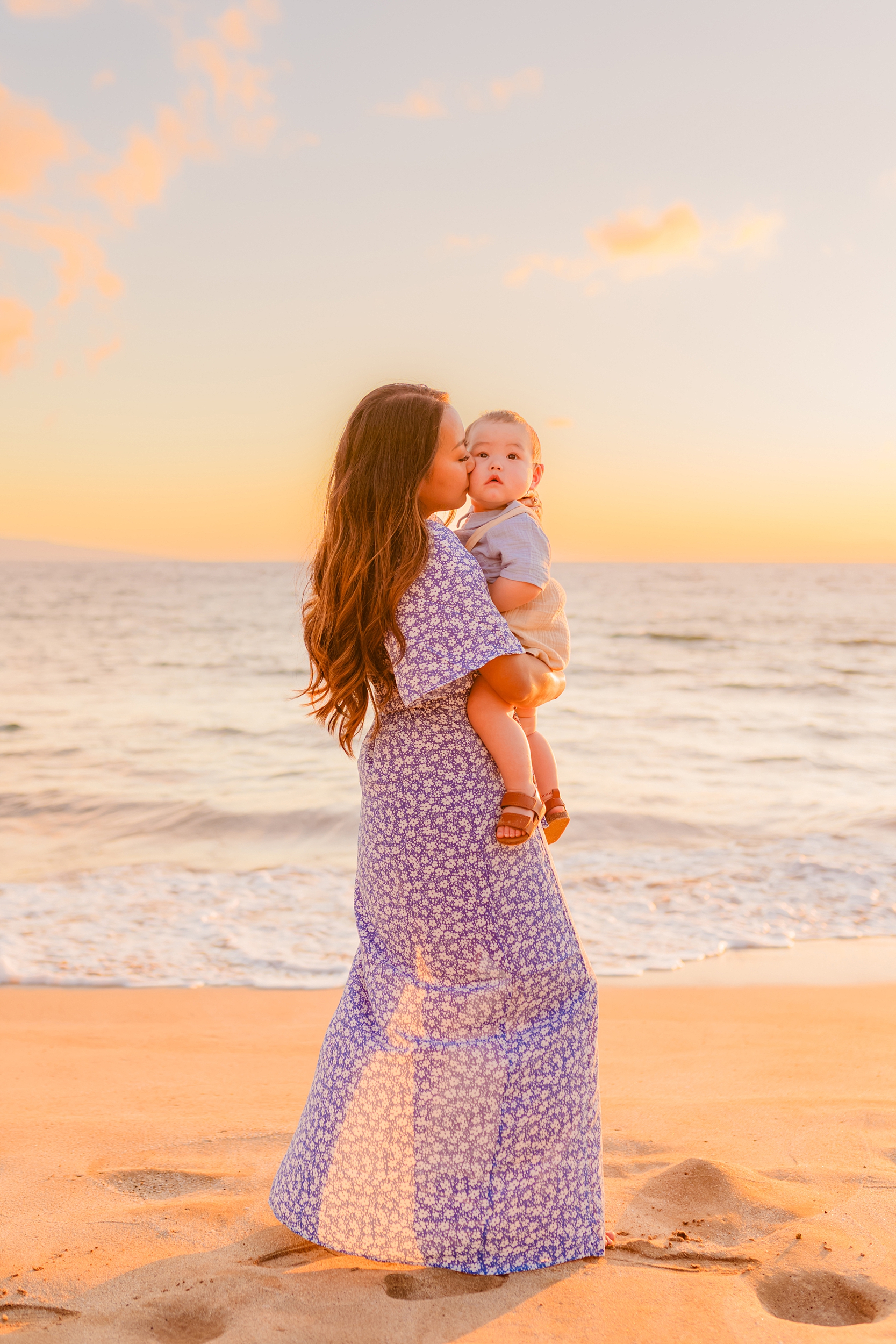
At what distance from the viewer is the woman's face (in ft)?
7.73

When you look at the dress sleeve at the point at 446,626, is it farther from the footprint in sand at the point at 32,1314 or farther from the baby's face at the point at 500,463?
the footprint in sand at the point at 32,1314

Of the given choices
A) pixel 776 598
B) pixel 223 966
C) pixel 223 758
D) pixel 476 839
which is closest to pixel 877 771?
pixel 223 758

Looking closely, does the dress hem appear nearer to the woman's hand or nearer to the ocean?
the woman's hand

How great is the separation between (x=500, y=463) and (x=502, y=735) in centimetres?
70

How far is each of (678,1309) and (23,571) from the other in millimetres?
79785

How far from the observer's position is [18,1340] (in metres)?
2.13

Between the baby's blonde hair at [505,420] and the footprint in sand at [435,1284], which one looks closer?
the footprint in sand at [435,1284]

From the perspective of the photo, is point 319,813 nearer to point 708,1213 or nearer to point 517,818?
point 708,1213

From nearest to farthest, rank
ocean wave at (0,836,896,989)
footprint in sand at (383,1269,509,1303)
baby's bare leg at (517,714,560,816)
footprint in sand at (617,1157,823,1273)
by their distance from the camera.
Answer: footprint in sand at (383,1269,509,1303)
footprint in sand at (617,1157,823,1273)
baby's bare leg at (517,714,560,816)
ocean wave at (0,836,896,989)

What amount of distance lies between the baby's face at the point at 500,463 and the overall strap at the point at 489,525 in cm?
4

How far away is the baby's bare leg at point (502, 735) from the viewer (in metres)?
2.34

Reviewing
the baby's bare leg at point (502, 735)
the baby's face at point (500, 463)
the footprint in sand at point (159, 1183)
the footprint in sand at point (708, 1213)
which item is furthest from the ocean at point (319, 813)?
the footprint in sand at point (708, 1213)

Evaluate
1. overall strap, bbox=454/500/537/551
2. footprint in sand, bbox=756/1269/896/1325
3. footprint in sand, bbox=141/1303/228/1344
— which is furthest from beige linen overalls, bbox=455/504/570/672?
footprint in sand, bbox=141/1303/228/1344

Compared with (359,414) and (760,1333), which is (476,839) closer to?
(359,414)
